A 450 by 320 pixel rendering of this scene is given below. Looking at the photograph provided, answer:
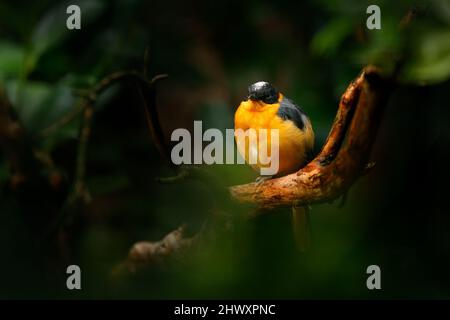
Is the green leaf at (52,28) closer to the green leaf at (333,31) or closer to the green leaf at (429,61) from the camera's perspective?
the green leaf at (333,31)

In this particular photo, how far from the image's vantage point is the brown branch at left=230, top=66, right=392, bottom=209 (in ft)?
1.98

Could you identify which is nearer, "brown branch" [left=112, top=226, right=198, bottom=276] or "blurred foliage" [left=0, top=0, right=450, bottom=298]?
"blurred foliage" [left=0, top=0, right=450, bottom=298]

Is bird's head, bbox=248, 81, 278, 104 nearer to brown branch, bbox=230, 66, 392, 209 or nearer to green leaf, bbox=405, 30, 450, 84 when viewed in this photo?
brown branch, bbox=230, 66, 392, 209

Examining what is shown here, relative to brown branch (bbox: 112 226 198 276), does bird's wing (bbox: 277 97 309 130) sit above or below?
above

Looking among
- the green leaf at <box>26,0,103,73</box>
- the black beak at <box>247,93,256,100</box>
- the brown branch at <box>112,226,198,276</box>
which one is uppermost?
the green leaf at <box>26,0,103,73</box>

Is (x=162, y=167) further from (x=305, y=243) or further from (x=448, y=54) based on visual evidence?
(x=448, y=54)

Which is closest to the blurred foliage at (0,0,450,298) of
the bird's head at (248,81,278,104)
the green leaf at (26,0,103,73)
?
the green leaf at (26,0,103,73)

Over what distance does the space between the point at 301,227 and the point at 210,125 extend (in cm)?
33

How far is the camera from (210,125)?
1254 millimetres

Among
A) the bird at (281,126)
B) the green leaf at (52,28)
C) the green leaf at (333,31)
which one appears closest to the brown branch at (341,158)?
the bird at (281,126)

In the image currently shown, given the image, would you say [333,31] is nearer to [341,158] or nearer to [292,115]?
[292,115]

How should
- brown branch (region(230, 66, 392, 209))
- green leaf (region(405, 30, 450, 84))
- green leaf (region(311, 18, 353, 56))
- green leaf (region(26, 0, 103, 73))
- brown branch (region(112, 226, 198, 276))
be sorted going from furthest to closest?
1. green leaf (region(26, 0, 103, 73))
2. brown branch (region(112, 226, 198, 276))
3. green leaf (region(311, 18, 353, 56))
4. brown branch (region(230, 66, 392, 209))
5. green leaf (region(405, 30, 450, 84))

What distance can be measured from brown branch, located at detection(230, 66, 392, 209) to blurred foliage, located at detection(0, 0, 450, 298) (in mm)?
69

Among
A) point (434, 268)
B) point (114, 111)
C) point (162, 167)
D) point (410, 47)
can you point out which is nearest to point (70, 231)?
point (162, 167)
